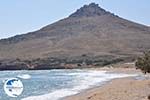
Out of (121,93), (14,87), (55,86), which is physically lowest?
(55,86)

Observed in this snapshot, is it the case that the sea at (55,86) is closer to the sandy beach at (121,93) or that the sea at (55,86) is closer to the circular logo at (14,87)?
the sandy beach at (121,93)

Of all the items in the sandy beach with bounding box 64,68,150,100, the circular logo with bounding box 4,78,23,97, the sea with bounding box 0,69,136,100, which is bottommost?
the sea with bounding box 0,69,136,100

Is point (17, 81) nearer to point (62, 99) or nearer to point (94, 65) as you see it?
point (62, 99)

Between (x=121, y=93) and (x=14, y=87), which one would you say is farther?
(x=121, y=93)

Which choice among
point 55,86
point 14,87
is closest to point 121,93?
point 14,87

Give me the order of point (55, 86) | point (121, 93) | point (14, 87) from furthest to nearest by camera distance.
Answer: point (55, 86) → point (121, 93) → point (14, 87)

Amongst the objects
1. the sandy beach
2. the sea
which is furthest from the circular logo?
the sea

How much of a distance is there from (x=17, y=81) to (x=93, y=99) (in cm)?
1428

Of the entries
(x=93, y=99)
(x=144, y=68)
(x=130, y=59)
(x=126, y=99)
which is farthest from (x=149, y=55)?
(x=130, y=59)

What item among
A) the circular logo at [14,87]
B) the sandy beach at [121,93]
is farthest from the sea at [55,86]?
the circular logo at [14,87]

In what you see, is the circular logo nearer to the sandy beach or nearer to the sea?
the sandy beach

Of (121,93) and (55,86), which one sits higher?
(121,93)

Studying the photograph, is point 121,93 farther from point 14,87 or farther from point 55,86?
point 55,86

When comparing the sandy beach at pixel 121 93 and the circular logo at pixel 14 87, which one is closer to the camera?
the circular logo at pixel 14 87
